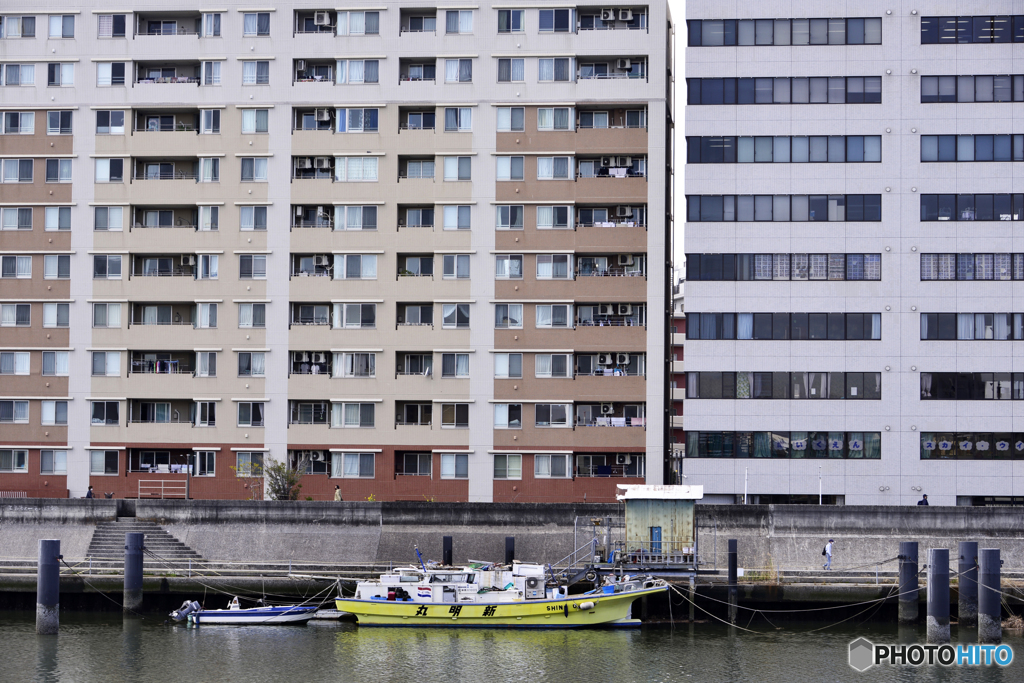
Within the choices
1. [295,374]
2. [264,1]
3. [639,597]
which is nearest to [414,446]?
[295,374]

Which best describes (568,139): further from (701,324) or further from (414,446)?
(414,446)

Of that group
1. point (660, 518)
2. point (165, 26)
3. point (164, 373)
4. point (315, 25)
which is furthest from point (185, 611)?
point (165, 26)

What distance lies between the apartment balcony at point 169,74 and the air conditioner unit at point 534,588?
134 feet

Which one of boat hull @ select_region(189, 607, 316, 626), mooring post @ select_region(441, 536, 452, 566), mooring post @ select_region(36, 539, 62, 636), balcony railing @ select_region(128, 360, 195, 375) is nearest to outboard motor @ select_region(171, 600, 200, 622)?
boat hull @ select_region(189, 607, 316, 626)

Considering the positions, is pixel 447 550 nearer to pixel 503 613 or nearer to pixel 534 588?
pixel 503 613

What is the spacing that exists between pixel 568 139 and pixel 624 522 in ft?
84.7

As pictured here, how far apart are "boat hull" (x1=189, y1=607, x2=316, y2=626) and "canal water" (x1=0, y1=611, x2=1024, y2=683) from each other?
0.64 m

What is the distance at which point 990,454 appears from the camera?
7038 cm

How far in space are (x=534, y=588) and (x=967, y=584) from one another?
60.0 ft

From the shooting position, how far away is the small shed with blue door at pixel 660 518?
188ft

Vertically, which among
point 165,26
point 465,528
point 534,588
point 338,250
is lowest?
point 534,588

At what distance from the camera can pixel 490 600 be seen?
5447 centimetres

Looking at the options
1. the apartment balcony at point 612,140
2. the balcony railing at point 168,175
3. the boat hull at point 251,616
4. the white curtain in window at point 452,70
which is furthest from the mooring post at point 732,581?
the balcony railing at point 168,175

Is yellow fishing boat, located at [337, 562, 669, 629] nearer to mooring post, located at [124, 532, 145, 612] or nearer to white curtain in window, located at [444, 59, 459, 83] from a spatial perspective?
mooring post, located at [124, 532, 145, 612]
